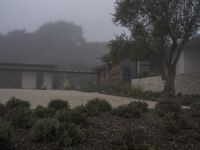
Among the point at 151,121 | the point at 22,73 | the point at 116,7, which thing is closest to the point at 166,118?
the point at 151,121

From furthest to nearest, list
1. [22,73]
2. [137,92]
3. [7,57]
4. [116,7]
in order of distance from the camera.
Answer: [7,57] → [22,73] → [137,92] → [116,7]

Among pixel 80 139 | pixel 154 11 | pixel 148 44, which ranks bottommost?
pixel 80 139

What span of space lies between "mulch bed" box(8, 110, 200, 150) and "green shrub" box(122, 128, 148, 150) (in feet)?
0.37

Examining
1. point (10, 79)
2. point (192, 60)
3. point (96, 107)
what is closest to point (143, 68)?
point (192, 60)

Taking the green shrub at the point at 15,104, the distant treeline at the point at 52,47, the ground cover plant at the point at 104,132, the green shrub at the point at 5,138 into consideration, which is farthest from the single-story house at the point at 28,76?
the green shrub at the point at 5,138

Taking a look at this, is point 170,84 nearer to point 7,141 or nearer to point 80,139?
point 80,139

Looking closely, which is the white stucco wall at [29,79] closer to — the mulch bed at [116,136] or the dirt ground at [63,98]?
the dirt ground at [63,98]

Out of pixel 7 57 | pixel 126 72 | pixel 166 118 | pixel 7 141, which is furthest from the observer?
pixel 7 57

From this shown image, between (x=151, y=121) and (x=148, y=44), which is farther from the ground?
(x=148, y=44)

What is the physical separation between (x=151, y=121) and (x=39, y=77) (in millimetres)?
27510

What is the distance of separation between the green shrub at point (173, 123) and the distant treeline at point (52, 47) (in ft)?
130

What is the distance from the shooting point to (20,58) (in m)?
53.5

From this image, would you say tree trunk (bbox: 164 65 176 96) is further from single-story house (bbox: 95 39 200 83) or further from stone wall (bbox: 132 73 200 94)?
single-story house (bbox: 95 39 200 83)

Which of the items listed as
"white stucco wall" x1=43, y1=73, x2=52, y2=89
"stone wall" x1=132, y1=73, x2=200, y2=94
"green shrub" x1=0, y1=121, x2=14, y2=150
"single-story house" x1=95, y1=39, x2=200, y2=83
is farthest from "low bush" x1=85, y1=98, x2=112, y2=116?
"white stucco wall" x1=43, y1=73, x2=52, y2=89
